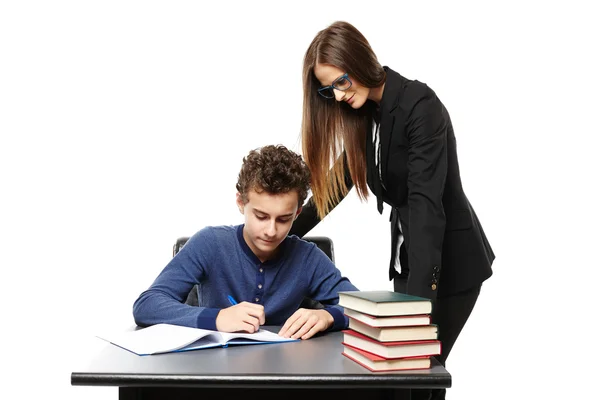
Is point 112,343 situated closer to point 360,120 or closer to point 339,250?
point 360,120

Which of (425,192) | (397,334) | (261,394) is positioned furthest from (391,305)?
(425,192)

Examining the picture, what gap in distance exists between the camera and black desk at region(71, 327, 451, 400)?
1.38 meters

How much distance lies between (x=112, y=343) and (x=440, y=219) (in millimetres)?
890

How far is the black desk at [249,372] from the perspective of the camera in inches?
54.3

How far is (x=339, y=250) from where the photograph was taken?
127 inches

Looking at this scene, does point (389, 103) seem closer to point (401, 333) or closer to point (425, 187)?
point (425, 187)

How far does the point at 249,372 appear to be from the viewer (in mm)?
1396

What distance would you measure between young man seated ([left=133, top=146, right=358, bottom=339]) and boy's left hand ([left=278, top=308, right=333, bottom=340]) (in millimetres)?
20

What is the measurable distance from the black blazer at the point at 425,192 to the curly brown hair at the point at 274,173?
0.24 metres

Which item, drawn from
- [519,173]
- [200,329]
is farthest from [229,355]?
[519,173]

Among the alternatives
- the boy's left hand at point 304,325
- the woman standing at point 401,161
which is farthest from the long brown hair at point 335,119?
the boy's left hand at point 304,325

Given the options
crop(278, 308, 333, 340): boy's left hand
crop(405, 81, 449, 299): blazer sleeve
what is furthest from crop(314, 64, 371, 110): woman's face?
crop(278, 308, 333, 340): boy's left hand

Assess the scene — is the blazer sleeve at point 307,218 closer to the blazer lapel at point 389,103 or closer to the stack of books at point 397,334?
the blazer lapel at point 389,103

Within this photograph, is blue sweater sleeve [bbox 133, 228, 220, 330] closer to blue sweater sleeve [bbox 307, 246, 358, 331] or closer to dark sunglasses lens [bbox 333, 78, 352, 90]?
blue sweater sleeve [bbox 307, 246, 358, 331]
